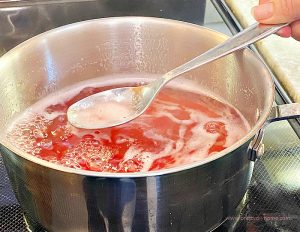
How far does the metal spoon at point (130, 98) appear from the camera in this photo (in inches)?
27.9

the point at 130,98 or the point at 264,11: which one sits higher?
the point at 264,11

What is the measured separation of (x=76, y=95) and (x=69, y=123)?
0.12m

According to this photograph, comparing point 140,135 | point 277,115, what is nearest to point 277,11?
point 277,115

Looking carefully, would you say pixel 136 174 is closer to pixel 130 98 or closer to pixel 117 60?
pixel 130 98

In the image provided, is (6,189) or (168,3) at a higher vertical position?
(168,3)

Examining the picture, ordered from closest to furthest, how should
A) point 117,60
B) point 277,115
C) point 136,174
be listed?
1. point 136,174
2. point 277,115
3. point 117,60

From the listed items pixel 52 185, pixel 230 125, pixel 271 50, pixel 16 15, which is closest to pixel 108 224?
pixel 52 185

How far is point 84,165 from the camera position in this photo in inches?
26.5

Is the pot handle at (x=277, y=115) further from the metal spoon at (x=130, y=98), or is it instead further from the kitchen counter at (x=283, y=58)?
the kitchen counter at (x=283, y=58)

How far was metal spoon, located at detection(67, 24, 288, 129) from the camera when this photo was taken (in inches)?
27.9

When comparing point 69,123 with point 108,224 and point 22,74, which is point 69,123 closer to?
point 22,74

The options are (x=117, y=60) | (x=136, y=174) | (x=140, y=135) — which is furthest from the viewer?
(x=117, y=60)

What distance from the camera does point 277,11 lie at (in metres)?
0.67

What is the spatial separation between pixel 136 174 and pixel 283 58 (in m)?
0.54
